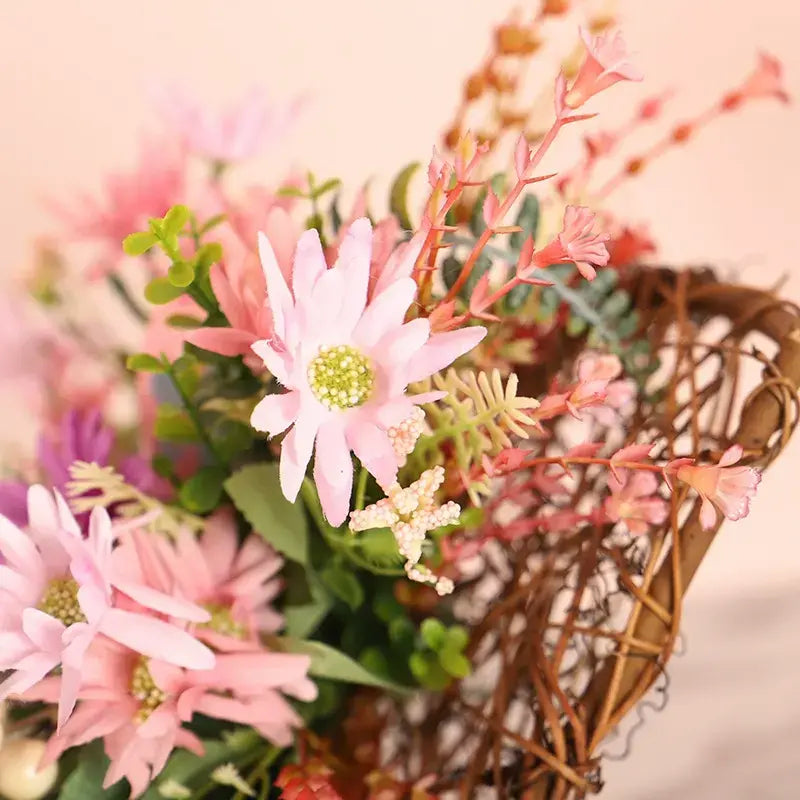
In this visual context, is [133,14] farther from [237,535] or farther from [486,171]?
[237,535]

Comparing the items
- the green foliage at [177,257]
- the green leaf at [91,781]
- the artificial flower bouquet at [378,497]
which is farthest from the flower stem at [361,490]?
the green leaf at [91,781]

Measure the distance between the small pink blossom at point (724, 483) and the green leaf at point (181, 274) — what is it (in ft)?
0.71

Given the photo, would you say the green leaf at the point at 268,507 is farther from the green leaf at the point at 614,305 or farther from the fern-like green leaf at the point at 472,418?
the green leaf at the point at 614,305

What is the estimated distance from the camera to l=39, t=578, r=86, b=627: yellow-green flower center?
390mm

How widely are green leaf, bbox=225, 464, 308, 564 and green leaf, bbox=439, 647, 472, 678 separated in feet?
0.33

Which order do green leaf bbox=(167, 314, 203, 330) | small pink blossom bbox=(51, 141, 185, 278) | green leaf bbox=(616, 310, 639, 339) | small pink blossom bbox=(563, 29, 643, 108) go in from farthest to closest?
small pink blossom bbox=(51, 141, 185, 278) < green leaf bbox=(616, 310, 639, 339) < green leaf bbox=(167, 314, 203, 330) < small pink blossom bbox=(563, 29, 643, 108)

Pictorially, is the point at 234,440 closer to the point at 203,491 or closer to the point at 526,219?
the point at 203,491

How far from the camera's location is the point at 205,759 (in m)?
0.47

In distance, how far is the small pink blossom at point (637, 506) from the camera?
0.40 m

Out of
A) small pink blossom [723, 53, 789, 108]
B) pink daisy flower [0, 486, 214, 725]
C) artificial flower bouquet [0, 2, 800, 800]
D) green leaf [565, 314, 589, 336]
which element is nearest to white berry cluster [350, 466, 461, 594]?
artificial flower bouquet [0, 2, 800, 800]

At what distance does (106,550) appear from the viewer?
0.37 metres

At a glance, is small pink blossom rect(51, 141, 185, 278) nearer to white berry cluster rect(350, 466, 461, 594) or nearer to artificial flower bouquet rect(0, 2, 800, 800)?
artificial flower bouquet rect(0, 2, 800, 800)

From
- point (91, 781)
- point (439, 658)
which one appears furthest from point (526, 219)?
point (91, 781)

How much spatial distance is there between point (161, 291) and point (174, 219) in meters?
0.04
